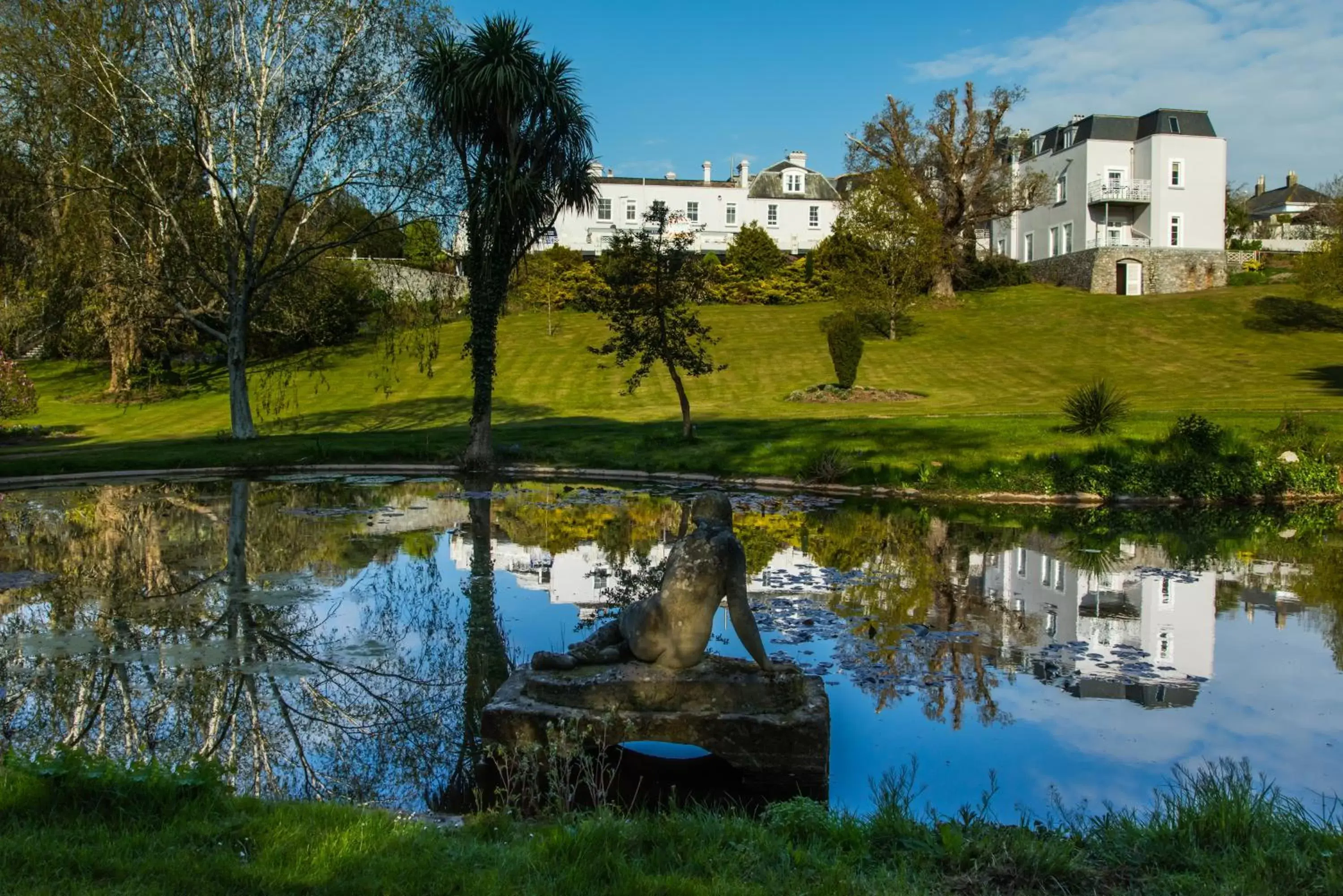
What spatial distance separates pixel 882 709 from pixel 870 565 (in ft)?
19.1

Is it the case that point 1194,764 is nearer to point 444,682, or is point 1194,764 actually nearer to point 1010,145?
point 444,682

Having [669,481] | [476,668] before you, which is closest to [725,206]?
[669,481]

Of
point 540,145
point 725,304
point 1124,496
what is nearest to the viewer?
point 1124,496

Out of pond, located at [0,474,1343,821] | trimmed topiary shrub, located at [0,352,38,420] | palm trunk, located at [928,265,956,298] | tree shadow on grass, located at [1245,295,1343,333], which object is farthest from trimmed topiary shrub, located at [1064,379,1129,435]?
palm trunk, located at [928,265,956,298]

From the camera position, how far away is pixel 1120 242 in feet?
201

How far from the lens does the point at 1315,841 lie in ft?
15.4

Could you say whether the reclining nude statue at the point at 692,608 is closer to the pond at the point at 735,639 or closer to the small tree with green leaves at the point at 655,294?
the pond at the point at 735,639

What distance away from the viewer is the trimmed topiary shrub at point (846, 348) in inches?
1465

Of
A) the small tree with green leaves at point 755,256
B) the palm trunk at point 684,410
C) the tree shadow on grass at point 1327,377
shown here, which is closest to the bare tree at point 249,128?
the palm trunk at point 684,410

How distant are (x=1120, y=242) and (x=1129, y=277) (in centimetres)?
239

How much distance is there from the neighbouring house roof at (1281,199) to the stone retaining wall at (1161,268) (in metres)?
37.5

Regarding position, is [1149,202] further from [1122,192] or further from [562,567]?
[562,567]

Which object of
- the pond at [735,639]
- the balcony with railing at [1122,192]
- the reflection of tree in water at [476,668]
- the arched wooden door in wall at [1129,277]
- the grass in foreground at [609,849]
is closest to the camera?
the grass in foreground at [609,849]

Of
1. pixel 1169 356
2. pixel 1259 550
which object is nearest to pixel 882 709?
pixel 1259 550
